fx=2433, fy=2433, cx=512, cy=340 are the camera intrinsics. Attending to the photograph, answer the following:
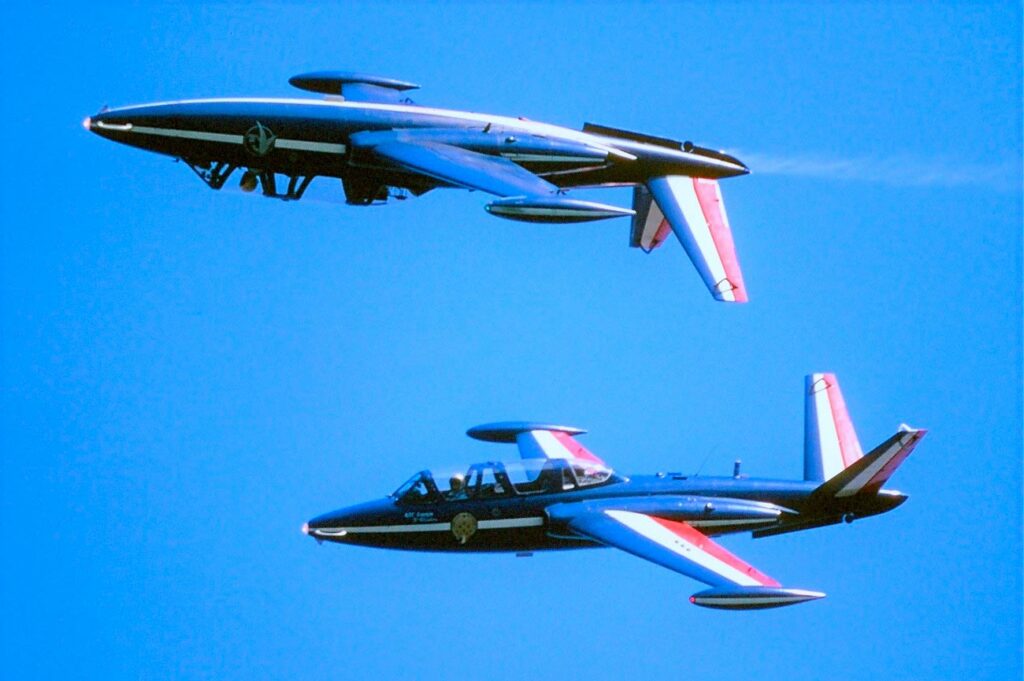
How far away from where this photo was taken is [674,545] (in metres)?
55.1

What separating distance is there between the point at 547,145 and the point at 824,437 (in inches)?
401

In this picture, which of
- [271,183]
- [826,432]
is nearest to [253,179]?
[271,183]

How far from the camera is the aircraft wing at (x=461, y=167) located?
5500 cm

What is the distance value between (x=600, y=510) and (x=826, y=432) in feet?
24.1

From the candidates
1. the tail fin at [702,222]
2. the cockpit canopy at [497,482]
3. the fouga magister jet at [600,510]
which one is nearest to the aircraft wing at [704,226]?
the tail fin at [702,222]

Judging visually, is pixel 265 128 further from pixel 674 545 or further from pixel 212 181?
pixel 674 545

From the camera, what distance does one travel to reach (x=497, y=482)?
56312 mm

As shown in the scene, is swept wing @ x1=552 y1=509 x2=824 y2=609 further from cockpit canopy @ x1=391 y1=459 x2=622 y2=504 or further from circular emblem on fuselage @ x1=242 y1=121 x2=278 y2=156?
circular emblem on fuselage @ x1=242 y1=121 x2=278 y2=156

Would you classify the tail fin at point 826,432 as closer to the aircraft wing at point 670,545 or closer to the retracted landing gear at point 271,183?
the aircraft wing at point 670,545

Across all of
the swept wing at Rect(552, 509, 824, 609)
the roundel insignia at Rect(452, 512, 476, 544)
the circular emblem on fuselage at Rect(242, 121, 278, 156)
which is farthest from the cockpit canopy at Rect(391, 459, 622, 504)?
the circular emblem on fuselage at Rect(242, 121, 278, 156)

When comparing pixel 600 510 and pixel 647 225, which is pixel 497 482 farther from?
pixel 647 225

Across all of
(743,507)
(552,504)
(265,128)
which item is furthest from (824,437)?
(265,128)

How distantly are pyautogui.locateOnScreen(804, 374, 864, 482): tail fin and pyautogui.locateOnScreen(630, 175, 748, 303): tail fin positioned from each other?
4.77 metres

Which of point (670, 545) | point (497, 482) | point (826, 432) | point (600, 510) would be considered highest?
point (826, 432)
